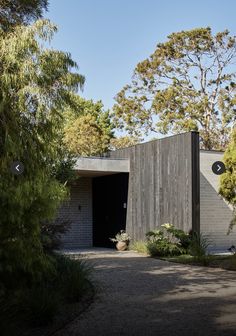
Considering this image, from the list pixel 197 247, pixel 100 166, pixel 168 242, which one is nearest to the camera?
pixel 197 247

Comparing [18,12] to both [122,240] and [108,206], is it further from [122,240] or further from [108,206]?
[108,206]

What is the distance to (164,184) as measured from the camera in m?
17.5

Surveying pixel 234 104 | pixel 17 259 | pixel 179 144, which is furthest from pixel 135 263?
pixel 234 104

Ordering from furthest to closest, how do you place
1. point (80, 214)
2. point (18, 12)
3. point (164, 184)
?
point (80, 214), point (164, 184), point (18, 12)

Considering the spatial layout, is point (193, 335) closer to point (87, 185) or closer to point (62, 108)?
point (62, 108)

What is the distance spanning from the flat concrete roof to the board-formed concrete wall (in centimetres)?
287

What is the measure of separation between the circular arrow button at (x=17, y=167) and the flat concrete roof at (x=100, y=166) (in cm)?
999

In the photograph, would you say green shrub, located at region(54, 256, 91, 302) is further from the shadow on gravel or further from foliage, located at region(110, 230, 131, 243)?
foliage, located at region(110, 230, 131, 243)

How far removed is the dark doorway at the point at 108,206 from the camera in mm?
19875

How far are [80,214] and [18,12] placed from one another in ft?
40.1

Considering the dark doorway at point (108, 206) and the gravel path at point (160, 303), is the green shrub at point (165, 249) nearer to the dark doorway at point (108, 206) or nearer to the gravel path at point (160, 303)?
the gravel path at point (160, 303)

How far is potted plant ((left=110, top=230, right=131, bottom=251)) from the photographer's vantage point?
1866 cm

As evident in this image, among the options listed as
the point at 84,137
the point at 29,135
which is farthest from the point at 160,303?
the point at 84,137

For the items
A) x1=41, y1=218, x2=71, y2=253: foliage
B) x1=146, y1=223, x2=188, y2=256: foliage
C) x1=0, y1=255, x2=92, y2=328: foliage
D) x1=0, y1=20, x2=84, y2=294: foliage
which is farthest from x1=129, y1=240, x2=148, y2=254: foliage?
x1=0, y1=255, x2=92, y2=328: foliage
